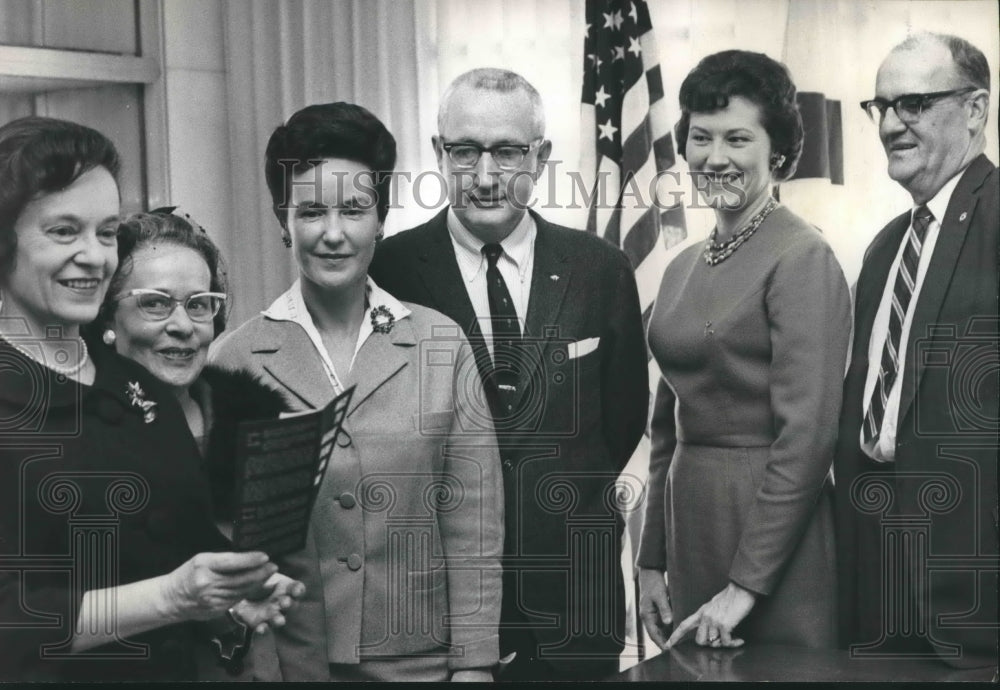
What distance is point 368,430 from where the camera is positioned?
306cm

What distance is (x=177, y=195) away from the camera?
3.07m

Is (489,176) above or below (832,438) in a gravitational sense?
above

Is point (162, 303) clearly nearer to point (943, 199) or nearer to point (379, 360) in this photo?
point (379, 360)

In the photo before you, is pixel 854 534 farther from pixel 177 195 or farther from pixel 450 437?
pixel 177 195

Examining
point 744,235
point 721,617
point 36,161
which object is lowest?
point 721,617

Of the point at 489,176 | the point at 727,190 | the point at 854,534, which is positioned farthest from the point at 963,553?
the point at 489,176

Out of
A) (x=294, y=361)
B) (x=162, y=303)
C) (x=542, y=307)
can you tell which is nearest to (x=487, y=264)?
(x=542, y=307)

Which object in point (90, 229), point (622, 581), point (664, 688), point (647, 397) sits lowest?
point (664, 688)

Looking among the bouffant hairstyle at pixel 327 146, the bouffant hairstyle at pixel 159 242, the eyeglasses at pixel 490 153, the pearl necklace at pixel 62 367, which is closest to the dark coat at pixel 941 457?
the eyeglasses at pixel 490 153

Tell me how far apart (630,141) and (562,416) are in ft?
2.33

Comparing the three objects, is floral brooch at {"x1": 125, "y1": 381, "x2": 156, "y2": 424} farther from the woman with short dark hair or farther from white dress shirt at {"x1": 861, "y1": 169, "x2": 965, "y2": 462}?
white dress shirt at {"x1": 861, "y1": 169, "x2": 965, "y2": 462}

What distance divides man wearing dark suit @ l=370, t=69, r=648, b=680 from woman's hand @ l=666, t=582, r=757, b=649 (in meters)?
0.28

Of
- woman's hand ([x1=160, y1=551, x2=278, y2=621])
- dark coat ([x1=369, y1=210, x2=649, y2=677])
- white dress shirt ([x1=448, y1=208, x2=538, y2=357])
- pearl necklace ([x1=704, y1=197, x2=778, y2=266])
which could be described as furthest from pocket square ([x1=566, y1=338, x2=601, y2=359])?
woman's hand ([x1=160, y1=551, x2=278, y2=621])

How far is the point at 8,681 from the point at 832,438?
2.14 metres
